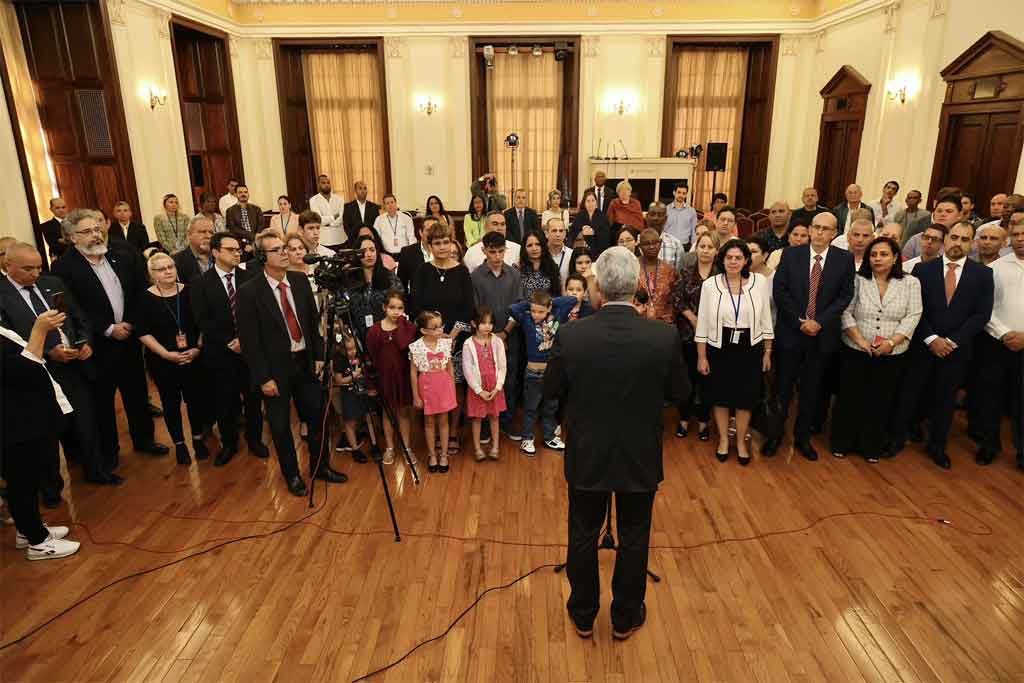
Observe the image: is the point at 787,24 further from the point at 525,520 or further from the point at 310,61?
the point at 525,520

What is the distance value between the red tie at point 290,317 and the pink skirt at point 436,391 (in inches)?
32.7

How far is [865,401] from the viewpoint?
4.20m

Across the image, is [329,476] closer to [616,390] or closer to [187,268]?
[187,268]

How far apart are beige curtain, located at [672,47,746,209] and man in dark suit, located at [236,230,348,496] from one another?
30.9 ft

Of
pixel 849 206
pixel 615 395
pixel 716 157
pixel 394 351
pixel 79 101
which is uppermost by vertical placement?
pixel 79 101

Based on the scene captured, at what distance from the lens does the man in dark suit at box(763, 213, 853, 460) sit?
3.98 m

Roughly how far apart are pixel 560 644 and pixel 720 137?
441 inches

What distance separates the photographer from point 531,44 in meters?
11.0

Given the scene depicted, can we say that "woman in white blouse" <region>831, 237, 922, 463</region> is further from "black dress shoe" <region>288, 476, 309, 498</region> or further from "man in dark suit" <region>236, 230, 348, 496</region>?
"black dress shoe" <region>288, 476, 309, 498</region>

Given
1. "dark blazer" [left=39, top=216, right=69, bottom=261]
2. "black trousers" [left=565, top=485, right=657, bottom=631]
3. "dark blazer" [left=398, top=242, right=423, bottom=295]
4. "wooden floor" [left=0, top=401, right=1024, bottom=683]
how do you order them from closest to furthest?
"black trousers" [left=565, top=485, right=657, bottom=631], "wooden floor" [left=0, top=401, right=1024, bottom=683], "dark blazer" [left=398, top=242, right=423, bottom=295], "dark blazer" [left=39, top=216, right=69, bottom=261]

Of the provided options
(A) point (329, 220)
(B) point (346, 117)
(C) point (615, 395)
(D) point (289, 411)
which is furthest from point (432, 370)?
(B) point (346, 117)

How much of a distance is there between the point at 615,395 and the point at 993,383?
11.4 ft

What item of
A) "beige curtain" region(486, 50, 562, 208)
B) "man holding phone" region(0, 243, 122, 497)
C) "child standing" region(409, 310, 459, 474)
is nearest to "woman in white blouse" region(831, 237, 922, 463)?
"child standing" region(409, 310, 459, 474)

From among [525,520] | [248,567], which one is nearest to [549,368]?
[525,520]
